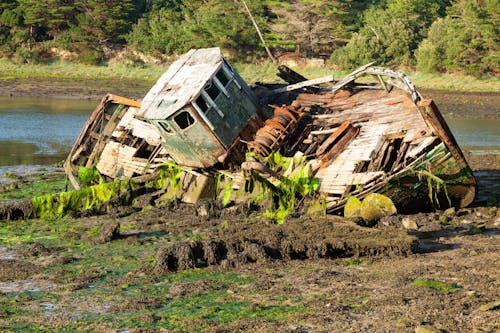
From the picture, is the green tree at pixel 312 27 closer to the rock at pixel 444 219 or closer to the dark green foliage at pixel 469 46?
the dark green foliage at pixel 469 46

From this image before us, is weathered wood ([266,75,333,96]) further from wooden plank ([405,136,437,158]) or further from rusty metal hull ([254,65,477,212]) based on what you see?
wooden plank ([405,136,437,158])

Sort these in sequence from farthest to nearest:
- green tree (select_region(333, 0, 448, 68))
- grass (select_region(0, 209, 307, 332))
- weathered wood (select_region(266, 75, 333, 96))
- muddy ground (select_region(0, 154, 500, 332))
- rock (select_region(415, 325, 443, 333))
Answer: green tree (select_region(333, 0, 448, 68)), weathered wood (select_region(266, 75, 333, 96)), grass (select_region(0, 209, 307, 332)), muddy ground (select_region(0, 154, 500, 332)), rock (select_region(415, 325, 443, 333))

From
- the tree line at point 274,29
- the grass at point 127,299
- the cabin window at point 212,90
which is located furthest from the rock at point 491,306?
the tree line at point 274,29

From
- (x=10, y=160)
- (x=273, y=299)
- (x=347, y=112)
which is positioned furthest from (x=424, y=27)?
(x=273, y=299)

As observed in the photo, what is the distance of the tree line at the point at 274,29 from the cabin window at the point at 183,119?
3147cm

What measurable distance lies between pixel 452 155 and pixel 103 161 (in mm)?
8983

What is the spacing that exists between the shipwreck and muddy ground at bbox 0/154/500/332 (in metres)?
0.81

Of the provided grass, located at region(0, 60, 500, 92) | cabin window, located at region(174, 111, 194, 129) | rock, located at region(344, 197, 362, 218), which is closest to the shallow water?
grass, located at region(0, 60, 500, 92)

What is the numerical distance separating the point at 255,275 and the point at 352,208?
11.6 ft

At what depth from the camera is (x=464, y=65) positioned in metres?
44.9

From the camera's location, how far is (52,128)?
33750 millimetres

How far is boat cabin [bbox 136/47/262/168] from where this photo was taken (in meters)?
16.1

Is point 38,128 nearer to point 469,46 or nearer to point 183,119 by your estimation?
point 183,119

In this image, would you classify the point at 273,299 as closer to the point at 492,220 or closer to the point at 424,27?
the point at 492,220
